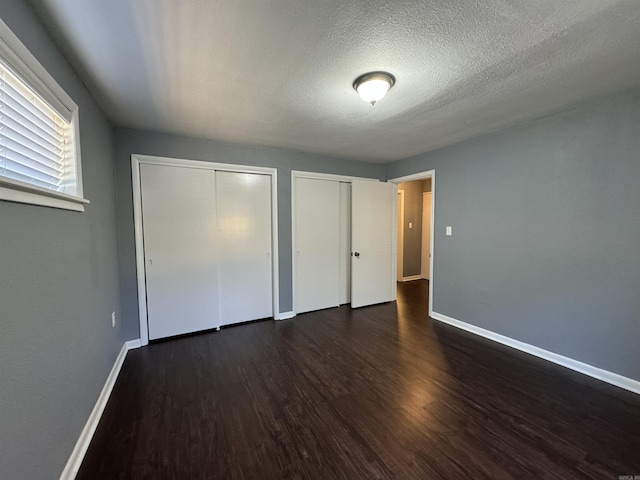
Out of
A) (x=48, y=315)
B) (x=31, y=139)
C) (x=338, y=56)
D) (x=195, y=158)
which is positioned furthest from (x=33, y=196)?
(x=195, y=158)

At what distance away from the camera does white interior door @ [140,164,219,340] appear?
2.94 m

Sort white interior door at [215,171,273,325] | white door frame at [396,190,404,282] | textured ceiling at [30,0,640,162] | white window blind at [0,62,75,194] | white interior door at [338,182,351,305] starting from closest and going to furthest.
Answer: white window blind at [0,62,75,194] < textured ceiling at [30,0,640,162] < white interior door at [215,171,273,325] < white interior door at [338,182,351,305] < white door frame at [396,190,404,282]

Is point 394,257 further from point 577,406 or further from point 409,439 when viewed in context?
point 409,439

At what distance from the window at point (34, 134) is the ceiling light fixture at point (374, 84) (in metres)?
1.77

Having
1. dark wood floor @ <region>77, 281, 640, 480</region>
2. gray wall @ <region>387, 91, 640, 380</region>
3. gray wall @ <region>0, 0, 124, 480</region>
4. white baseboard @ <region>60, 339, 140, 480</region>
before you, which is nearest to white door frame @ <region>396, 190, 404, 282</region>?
gray wall @ <region>387, 91, 640, 380</region>

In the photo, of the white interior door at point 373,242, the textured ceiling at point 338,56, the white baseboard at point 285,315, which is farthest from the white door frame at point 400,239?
the textured ceiling at point 338,56

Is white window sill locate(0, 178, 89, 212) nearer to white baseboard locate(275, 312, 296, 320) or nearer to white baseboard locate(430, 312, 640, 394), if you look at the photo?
white baseboard locate(275, 312, 296, 320)

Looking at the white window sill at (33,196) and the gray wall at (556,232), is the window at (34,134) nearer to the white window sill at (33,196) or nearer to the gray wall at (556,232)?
the white window sill at (33,196)

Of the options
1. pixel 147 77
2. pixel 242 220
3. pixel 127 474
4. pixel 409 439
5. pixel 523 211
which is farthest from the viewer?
pixel 242 220

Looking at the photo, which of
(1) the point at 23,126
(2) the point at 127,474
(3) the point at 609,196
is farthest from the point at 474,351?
(1) the point at 23,126

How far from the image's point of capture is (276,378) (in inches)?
90.6

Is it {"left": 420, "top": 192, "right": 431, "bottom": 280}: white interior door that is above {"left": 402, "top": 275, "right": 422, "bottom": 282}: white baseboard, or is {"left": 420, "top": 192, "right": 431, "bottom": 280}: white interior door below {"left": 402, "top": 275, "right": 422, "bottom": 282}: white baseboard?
above

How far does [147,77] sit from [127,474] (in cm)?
244

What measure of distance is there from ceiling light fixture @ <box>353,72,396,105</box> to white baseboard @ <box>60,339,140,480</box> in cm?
282
